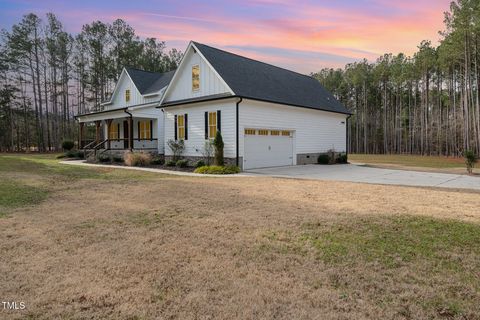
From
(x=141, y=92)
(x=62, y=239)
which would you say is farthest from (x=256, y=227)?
(x=141, y=92)

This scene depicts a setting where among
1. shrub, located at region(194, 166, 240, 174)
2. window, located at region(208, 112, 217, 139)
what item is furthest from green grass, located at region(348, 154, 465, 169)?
window, located at region(208, 112, 217, 139)

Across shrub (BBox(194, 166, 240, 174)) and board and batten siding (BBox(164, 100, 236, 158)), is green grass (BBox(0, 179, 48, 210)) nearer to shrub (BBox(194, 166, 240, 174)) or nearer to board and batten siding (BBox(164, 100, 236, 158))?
shrub (BBox(194, 166, 240, 174))

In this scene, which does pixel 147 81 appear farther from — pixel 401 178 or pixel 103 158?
pixel 401 178

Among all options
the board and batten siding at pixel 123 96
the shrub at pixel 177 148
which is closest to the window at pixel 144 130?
the board and batten siding at pixel 123 96

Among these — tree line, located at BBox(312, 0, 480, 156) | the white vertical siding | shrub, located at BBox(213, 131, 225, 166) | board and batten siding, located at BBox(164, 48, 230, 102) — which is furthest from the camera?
tree line, located at BBox(312, 0, 480, 156)

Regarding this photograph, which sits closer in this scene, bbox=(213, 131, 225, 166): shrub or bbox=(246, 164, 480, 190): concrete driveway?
bbox=(246, 164, 480, 190): concrete driveway

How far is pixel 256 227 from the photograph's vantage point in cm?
559

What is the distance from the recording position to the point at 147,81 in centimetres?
2856

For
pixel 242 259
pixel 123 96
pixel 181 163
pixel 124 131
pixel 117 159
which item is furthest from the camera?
pixel 123 96

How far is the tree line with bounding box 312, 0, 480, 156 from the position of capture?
98.3 feet

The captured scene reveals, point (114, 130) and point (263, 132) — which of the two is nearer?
point (263, 132)

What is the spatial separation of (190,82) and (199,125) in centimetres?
302

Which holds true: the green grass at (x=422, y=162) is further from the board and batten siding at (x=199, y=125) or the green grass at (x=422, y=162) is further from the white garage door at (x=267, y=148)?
the board and batten siding at (x=199, y=125)

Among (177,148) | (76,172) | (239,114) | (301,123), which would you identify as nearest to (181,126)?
(177,148)
